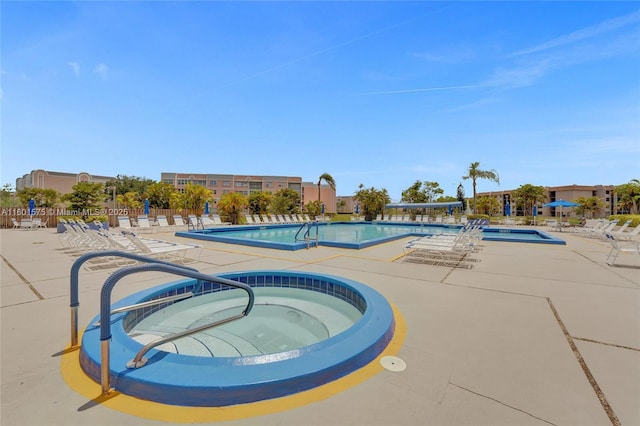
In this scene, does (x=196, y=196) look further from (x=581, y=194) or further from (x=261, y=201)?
(x=581, y=194)

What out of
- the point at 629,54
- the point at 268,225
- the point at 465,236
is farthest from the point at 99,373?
the point at 268,225

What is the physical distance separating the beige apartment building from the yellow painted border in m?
66.0

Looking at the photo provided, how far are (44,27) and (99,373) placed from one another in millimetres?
9259

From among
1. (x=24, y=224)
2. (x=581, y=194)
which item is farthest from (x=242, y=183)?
(x=581, y=194)

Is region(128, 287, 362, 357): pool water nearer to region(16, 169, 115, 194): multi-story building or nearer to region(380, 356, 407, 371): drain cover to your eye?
region(380, 356, 407, 371): drain cover

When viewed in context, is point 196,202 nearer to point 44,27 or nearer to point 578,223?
point 44,27

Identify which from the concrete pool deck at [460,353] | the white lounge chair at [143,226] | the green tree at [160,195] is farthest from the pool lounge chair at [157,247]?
the green tree at [160,195]

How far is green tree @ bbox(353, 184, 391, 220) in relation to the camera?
31.0 meters

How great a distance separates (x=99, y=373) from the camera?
2.18 metres

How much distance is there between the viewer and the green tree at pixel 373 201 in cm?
3102

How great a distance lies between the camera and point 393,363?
8.07ft

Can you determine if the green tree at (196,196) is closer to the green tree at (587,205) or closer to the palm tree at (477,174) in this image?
the palm tree at (477,174)

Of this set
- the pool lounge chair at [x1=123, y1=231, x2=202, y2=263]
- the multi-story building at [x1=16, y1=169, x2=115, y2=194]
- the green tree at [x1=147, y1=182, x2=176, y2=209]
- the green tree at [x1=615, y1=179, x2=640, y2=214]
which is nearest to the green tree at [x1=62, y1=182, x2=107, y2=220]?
the green tree at [x1=147, y1=182, x2=176, y2=209]

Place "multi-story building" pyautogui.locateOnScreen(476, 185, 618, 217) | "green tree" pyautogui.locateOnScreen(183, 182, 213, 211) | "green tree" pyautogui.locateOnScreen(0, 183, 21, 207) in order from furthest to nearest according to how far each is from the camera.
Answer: "multi-story building" pyautogui.locateOnScreen(476, 185, 618, 217)
"green tree" pyautogui.locateOnScreen(0, 183, 21, 207)
"green tree" pyautogui.locateOnScreen(183, 182, 213, 211)
